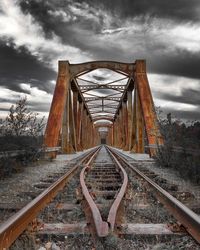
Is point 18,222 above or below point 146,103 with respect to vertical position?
below

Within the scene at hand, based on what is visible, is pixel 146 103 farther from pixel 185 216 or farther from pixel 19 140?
pixel 185 216

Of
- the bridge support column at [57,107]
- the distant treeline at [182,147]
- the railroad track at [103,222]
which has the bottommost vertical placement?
the railroad track at [103,222]

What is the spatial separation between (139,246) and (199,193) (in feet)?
10.4

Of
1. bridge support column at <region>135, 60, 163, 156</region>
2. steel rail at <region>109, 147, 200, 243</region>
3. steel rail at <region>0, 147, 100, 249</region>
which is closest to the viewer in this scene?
steel rail at <region>0, 147, 100, 249</region>

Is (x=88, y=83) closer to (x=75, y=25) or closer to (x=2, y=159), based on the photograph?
(x=75, y=25)

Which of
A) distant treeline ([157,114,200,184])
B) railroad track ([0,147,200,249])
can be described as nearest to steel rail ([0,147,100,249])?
railroad track ([0,147,200,249])

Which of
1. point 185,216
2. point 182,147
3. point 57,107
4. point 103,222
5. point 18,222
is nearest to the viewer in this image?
point 103,222

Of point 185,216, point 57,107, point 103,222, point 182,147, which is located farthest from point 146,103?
point 103,222

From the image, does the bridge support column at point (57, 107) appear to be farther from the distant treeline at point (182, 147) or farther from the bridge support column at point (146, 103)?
the distant treeline at point (182, 147)

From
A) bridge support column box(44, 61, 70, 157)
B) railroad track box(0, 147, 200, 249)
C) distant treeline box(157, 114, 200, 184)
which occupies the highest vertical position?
bridge support column box(44, 61, 70, 157)

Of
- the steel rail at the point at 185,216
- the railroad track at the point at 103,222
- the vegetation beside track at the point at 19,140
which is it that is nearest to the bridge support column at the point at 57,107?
the vegetation beside track at the point at 19,140

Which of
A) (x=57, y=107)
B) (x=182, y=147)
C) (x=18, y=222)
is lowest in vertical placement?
(x=18, y=222)

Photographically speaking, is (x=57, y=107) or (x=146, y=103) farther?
(x=146, y=103)

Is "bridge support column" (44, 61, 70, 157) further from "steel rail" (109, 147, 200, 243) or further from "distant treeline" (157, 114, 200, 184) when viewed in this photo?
"steel rail" (109, 147, 200, 243)
